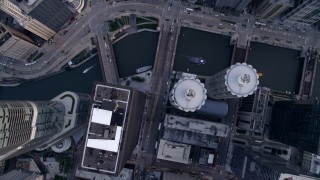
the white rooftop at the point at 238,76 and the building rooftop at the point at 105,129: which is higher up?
the white rooftop at the point at 238,76

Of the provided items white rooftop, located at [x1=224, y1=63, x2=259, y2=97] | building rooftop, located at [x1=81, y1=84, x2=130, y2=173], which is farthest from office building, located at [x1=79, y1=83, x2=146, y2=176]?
white rooftop, located at [x1=224, y1=63, x2=259, y2=97]

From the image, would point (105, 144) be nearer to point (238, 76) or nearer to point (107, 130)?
point (107, 130)

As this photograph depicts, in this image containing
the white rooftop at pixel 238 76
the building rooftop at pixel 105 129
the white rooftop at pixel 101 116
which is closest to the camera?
the building rooftop at pixel 105 129

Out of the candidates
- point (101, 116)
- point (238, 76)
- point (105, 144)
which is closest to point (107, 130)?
point (105, 144)

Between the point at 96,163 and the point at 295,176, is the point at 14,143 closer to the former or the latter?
the point at 96,163

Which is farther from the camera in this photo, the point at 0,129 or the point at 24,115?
the point at 24,115

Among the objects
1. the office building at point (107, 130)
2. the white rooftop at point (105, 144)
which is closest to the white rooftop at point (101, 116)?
the office building at point (107, 130)

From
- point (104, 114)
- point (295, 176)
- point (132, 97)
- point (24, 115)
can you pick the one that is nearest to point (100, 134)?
point (104, 114)

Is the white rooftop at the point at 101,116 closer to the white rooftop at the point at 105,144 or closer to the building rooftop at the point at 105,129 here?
the building rooftop at the point at 105,129
